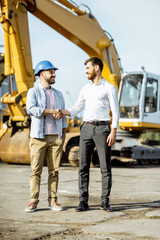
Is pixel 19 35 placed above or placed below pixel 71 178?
above

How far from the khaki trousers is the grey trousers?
1.07ft

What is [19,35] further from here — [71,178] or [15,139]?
[71,178]

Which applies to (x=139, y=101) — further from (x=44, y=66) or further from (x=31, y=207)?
(x=31, y=207)

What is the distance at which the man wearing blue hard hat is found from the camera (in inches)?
201

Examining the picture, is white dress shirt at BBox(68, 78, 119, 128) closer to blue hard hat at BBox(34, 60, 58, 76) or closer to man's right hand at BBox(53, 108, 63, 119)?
man's right hand at BBox(53, 108, 63, 119)

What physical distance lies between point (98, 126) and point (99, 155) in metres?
0.38

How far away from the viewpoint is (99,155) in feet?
17.4

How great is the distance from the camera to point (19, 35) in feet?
39.3

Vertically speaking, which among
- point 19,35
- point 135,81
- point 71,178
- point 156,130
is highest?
point 19,35

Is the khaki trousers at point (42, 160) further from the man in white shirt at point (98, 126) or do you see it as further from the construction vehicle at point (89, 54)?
the construction vehicle at point (89, 54)

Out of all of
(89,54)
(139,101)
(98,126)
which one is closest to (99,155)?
(98,126)

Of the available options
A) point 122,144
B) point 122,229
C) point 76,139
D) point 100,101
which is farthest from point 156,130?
point 122,229

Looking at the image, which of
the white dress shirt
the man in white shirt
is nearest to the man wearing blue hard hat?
the man in white shirt

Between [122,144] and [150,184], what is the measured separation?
6.05 metres
